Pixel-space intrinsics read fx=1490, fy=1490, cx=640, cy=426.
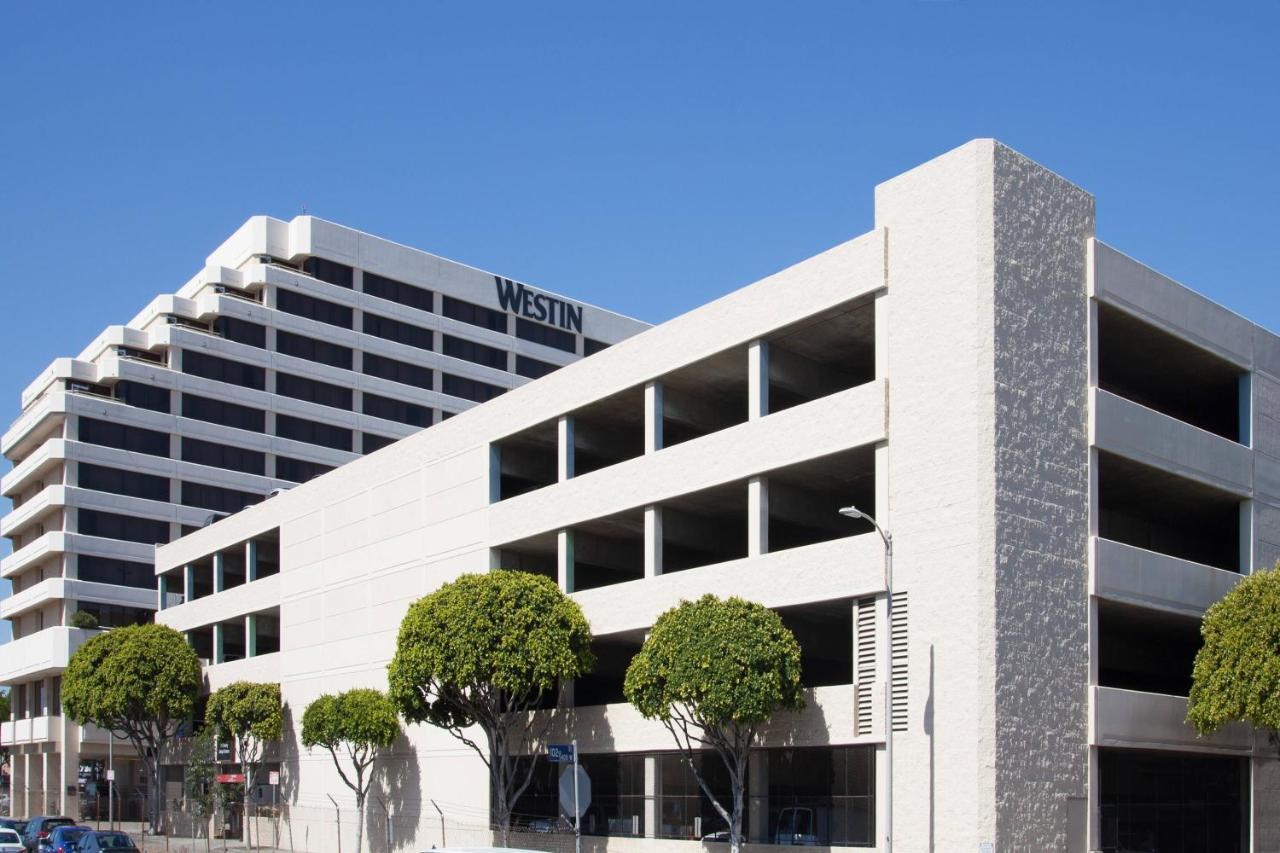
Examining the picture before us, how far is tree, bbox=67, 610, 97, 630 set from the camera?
8075 centimetres

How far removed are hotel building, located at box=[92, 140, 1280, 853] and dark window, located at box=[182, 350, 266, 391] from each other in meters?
38.6

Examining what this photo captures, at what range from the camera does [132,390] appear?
280 feet

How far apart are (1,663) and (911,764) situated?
72.1 metres

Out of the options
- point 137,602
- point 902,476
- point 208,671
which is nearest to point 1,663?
point 137,602

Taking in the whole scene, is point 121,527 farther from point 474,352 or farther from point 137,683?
point 474,352

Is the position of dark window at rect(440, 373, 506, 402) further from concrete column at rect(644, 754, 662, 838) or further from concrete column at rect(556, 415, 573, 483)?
concrete column at rect(644, 754, 662, 838)

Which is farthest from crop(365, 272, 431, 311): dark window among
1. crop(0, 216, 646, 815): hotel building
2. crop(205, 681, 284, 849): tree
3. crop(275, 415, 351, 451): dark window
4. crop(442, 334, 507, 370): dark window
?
crop(205, 681, 284, 849): tree

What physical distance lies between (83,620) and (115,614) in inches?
163

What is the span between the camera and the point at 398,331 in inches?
3708

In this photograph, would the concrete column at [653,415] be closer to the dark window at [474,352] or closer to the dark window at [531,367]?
the dark window at [474,352]

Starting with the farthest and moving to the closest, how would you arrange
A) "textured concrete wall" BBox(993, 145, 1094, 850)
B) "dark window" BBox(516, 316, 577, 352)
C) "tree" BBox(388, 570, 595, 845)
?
1. "dark window" BBox(516, 316, 577, 352)
2. "tree" BBox(388, 570, 595, 845)
3. "textured concrete wall" BBox(993, 145, 1094, 850)

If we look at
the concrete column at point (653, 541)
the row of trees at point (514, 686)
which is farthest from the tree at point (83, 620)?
the concrete column at point (653, 541)

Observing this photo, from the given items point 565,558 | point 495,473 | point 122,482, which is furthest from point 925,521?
point 122,482

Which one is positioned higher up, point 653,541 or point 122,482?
point 122,482
